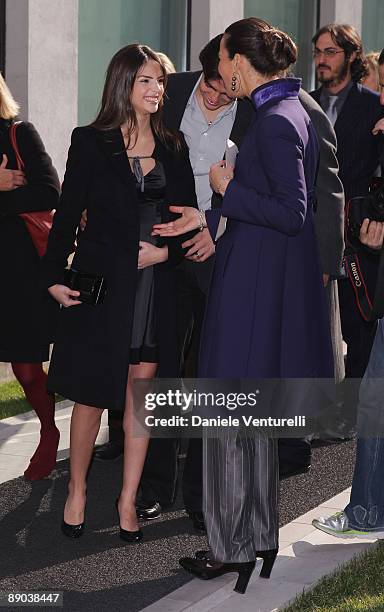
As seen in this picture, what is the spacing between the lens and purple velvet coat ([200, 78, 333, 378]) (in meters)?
4.75

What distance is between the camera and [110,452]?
7.35 metres

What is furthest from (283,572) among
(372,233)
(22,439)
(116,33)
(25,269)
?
(116,33)

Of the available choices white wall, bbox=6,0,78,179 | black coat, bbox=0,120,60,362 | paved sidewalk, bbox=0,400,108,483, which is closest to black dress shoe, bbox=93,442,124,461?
paved sidewalk, bbox=0,400,108,483

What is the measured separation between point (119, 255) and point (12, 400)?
12.6 ft

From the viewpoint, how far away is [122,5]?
1171 centimetres

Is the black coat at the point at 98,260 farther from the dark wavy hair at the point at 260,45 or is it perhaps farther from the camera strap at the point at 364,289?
the camera strap at the point at 364,289

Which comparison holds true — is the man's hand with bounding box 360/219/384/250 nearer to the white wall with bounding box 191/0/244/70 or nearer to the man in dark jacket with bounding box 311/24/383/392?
the man in dark jacket with bounding box 311/24/383/392

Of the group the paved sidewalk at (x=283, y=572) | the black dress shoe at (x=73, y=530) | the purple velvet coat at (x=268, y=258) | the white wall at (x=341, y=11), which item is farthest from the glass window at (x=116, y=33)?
the purple velvet coat at (x=268, y=258)

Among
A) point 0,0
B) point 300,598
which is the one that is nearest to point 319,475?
point 300,598

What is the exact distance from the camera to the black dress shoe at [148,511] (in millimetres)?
6094

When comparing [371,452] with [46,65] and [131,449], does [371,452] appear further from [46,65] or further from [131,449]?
[46,65]

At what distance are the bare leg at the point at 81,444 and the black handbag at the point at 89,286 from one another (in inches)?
19.3

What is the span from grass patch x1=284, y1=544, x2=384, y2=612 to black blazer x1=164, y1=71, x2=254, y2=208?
1.80m

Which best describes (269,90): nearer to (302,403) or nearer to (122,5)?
(302,403)
